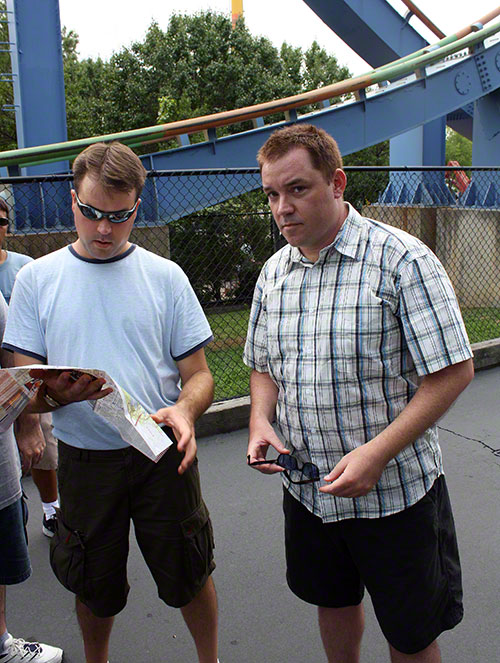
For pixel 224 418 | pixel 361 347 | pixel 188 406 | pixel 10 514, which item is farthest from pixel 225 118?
pixel 361 347

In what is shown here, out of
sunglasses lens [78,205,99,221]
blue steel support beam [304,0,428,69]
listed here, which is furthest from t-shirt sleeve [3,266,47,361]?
blue steel support beam [304,0,428,69]

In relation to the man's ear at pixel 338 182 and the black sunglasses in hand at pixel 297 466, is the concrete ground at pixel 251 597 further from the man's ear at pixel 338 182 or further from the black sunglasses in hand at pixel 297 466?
the man's ear at pixel 338 182

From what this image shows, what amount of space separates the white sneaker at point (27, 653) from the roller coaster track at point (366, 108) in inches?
Result: 183

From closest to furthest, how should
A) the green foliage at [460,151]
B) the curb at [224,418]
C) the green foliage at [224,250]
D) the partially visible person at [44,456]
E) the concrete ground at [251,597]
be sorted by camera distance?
the concrete ground at [251,597], the partially visible person at [44,456], the curb at [224,418], the green foliage at [224,250], the green foliage at [460,151]

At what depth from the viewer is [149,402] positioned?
6.79ft

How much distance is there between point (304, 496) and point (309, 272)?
720mm

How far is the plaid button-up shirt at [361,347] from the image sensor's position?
5.43 feet

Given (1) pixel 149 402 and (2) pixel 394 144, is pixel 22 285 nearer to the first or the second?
(1) pixel 149 402

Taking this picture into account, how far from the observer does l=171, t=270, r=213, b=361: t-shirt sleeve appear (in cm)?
214

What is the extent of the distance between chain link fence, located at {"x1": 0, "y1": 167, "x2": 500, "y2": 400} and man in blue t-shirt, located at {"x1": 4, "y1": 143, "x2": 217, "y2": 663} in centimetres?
302

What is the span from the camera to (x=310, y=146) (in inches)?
68.0

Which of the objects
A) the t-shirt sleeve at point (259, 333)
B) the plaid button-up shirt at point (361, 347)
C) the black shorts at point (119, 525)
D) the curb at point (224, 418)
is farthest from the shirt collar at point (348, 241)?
the curb at point (224, 418)

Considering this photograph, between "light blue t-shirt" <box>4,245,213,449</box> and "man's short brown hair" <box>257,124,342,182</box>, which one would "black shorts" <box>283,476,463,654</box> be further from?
"man's short brown hair" <box>257,124,342,182</box>

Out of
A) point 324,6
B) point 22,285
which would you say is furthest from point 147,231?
point 324,6
